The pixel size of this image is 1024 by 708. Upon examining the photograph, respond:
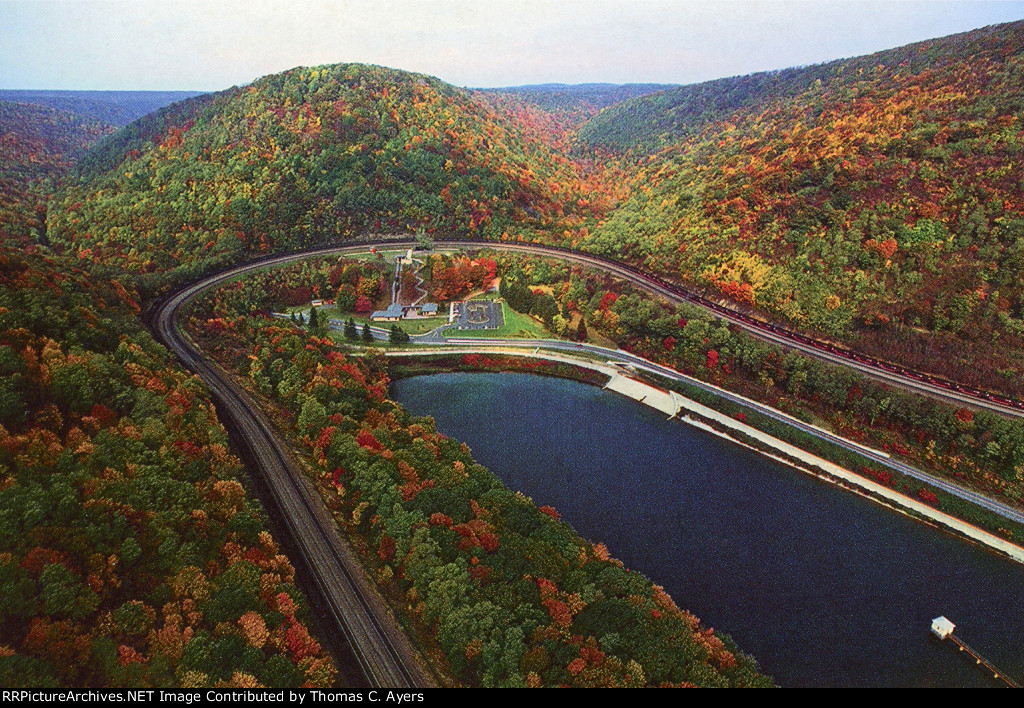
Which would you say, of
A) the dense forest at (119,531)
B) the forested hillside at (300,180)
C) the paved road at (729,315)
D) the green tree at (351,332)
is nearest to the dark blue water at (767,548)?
the paved road at (729,315)

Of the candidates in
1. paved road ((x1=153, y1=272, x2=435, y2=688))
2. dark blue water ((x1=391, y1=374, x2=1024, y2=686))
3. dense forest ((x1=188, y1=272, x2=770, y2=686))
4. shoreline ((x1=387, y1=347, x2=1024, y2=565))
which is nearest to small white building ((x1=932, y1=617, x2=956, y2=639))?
dark blue water ((x1=391, y1=374, x2=1024, y2=686))

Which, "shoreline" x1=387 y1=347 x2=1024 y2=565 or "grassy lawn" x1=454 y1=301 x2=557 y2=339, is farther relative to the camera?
"grassy lawn" x1=454 y1=301 x2=557 y2=339

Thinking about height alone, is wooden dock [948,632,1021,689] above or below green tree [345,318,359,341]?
below

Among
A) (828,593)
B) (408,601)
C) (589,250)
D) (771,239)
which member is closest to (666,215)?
(589,250)

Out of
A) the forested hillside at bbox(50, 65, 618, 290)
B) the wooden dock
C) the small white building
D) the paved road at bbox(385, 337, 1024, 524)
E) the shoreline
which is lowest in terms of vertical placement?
the wooden dock

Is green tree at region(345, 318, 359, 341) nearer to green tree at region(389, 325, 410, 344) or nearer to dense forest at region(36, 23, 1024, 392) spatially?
green tree at region(389, 325, 410, 344)

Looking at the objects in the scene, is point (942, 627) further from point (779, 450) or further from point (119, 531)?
point (119, 531)

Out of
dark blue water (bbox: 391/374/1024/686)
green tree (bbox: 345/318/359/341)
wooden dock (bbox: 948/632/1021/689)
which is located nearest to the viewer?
wooden dock (bbox: 948/632/1021/689)
